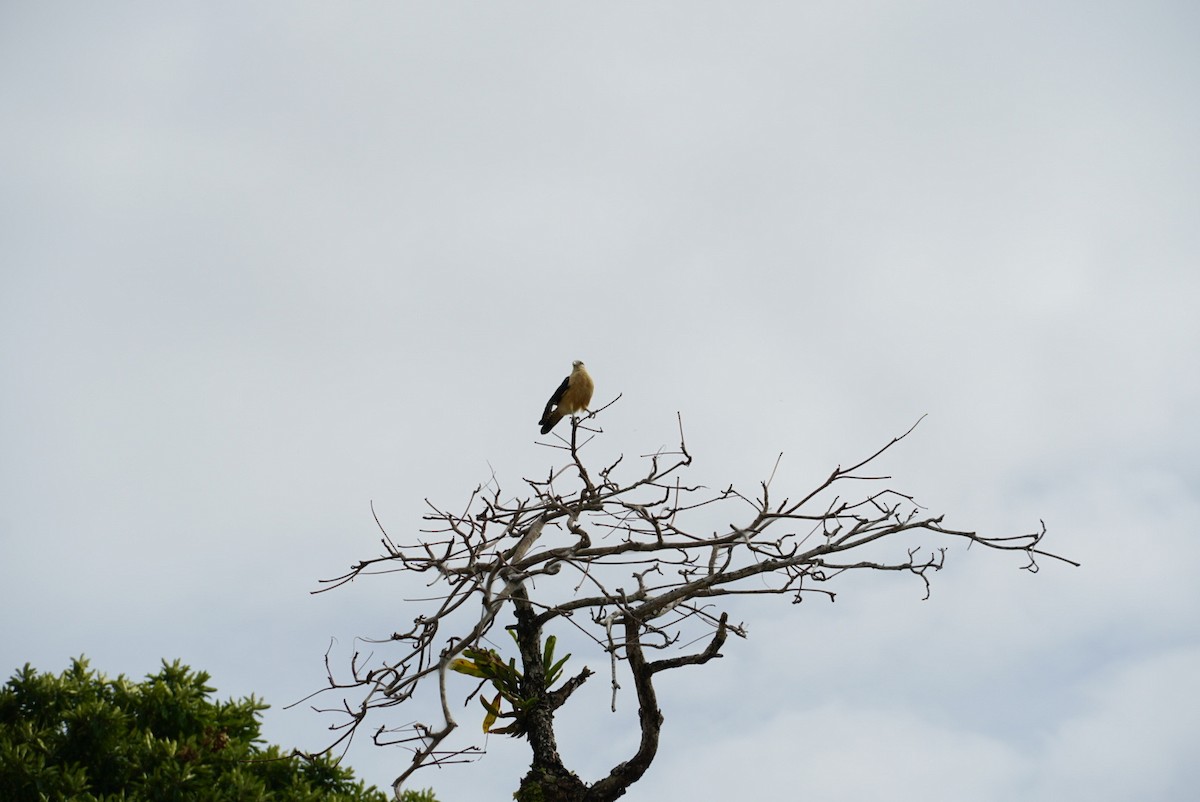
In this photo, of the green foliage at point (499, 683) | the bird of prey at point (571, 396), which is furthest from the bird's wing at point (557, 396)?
the green foliage at point (499, 683)

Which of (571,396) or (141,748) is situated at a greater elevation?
(571,396)

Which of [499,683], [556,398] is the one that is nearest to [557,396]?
[556,398]

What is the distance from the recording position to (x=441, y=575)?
15.1ft

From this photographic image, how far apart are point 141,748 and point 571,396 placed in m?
3.32

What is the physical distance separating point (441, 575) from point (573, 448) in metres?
0.95

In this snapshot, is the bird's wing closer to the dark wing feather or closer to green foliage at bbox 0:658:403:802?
the dark wing feather

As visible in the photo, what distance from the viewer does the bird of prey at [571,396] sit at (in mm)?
6902

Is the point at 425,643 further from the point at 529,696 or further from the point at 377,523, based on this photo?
the point at 529,696

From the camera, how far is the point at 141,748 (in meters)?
5.91

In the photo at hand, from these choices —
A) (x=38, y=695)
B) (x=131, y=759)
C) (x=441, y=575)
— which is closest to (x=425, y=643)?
(x=441, y=575)

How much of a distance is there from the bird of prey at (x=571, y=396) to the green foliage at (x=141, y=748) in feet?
8.39

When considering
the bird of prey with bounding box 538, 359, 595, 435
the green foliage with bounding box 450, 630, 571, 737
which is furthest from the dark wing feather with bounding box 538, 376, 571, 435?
the green foliage with bounding box 450, 630, 571, 737

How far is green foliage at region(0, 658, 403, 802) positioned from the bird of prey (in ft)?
8.39

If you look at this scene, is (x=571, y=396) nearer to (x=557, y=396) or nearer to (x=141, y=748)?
(x=557, y=396)
